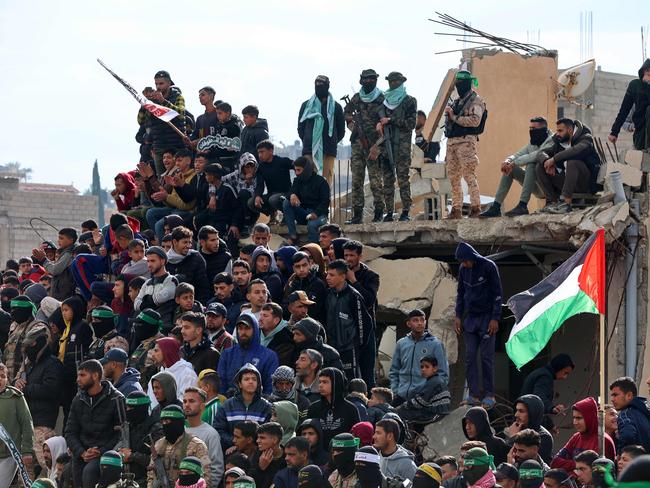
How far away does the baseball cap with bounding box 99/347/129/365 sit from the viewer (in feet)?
42.0

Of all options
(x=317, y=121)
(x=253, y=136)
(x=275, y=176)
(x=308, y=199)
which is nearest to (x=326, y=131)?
(x=317, y=121)

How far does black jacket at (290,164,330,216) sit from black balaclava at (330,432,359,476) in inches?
251

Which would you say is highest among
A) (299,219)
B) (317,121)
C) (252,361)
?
(317,121)

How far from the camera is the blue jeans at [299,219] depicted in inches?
645

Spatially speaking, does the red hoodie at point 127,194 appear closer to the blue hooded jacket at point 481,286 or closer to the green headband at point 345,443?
the blue hooded jacket at point 481,286

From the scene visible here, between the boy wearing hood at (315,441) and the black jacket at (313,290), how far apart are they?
8.83ft

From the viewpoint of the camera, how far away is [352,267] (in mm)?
13844

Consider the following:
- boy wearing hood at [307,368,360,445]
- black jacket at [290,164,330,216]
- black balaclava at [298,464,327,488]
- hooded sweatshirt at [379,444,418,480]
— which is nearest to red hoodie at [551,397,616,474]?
hooded sweatshirt at [379,444,418,480]

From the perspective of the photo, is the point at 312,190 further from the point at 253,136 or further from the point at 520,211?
the point at 520,211

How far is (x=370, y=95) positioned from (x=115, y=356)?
212 inches

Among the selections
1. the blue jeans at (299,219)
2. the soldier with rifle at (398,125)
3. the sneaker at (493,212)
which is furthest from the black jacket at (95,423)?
the soldier with rifle at (398,125)

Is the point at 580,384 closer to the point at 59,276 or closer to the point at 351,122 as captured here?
the point at 351,122

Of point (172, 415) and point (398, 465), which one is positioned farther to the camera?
point (172, 415)

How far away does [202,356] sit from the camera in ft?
42.2
